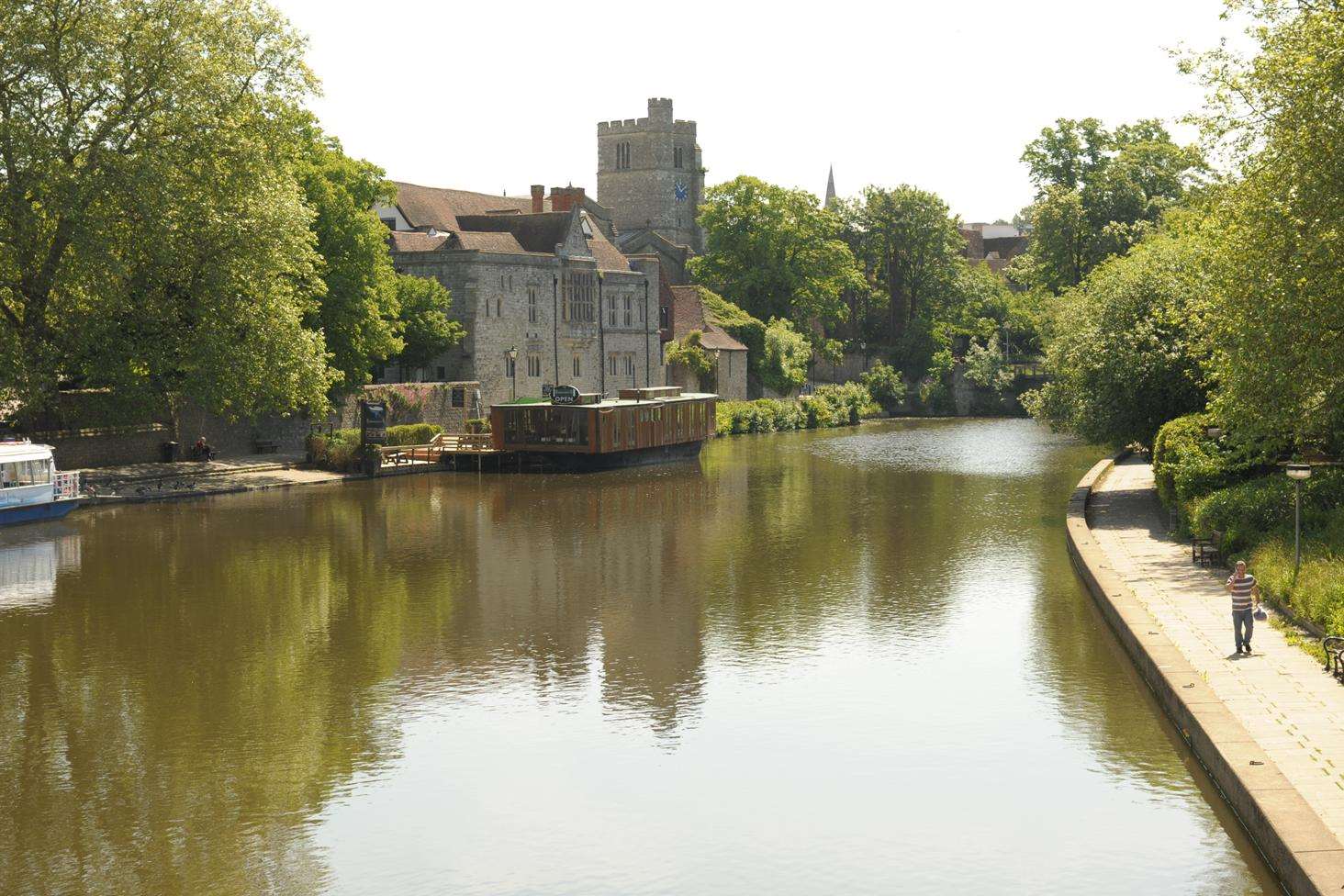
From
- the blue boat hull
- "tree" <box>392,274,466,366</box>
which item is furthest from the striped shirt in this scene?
"tree" <box>392,274,466,366</box>

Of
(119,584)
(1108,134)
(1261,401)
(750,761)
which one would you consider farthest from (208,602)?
(1108,134)

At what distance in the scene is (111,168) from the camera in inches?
1748

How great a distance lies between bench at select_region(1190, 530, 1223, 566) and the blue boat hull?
29.6 m

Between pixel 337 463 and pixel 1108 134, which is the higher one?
pixel 1108 134

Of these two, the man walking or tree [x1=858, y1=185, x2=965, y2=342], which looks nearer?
the man walking

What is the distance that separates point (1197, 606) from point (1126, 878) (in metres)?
11.0

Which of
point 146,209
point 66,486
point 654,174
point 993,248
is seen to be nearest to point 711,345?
point 654,174

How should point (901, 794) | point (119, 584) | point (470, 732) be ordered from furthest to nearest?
point (119, 584) → point (470, 732) → point (901, 794)

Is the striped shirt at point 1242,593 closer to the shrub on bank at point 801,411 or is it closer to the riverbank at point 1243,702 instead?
the riverbank at point 1243,702

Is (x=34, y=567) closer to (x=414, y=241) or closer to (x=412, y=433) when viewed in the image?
(x=412, y=433)

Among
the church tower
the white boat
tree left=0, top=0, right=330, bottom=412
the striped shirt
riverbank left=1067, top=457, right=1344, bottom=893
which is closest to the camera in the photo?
riverbank left=1067, top=457, right=1344, bottom=893

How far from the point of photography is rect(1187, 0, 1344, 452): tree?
89.0 ft

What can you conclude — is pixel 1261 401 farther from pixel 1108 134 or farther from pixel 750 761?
pixel 1108 134

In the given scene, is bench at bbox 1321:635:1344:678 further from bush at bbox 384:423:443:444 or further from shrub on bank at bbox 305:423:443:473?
bush at bbox 384:423:443:444
